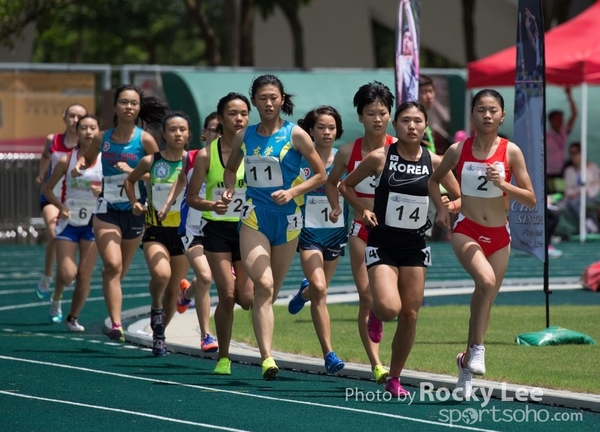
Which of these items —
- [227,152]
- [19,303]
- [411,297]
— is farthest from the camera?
[19,303]

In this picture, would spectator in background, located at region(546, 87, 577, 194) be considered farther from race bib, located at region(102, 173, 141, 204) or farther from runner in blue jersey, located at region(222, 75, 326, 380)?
runner in blue jersey, located at region(222, 75, 326, 380)

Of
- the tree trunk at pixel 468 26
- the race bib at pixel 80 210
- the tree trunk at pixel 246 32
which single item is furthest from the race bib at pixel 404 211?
the tree trunk at pixel 468 26

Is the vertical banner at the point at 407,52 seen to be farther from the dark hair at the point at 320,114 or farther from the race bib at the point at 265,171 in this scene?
the race bib at the point at 265,171

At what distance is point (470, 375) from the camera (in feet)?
33.4

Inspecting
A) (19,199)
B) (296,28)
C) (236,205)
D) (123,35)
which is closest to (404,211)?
(236,205)

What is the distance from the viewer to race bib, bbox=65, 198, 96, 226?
1541 centimetres

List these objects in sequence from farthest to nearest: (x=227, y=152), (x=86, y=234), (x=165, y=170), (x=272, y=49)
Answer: (x=272, y=49)
(x=86, y=234)
(x=165, y=170)
(x=227, y=152)

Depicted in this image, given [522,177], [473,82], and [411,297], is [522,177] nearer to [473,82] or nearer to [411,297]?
[411,297]

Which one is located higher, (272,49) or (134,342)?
(272,49)

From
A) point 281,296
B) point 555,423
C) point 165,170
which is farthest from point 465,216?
point 281,296

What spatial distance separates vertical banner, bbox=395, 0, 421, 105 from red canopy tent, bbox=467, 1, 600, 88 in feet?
33.9

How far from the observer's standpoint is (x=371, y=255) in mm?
10242

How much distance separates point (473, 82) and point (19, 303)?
11728 millimetres

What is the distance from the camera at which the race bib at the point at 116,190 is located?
45.8 feet
